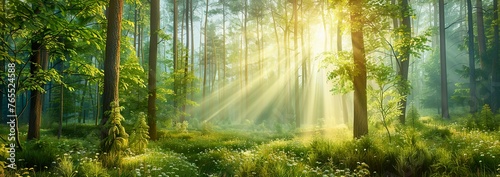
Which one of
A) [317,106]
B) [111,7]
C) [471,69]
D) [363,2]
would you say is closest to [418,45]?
[363,2]

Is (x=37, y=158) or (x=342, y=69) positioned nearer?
(x=37, y=158)

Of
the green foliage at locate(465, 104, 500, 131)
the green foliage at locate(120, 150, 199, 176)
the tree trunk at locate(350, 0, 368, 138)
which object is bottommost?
the green foliage at locate(120, 150, 199, 176)

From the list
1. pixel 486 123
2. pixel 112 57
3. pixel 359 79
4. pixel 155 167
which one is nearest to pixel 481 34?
pixel 486 123

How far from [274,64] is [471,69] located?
26770mm

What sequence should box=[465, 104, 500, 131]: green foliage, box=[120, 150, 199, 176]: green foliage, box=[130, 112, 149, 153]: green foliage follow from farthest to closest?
1. box=[465, 104, 500, 131]: green foliage
2. box=[130, 112, 149, 153]: green foliage
3. box=[120, 150, 199, 176]: green foliage

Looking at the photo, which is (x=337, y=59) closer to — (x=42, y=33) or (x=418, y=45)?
(x=418, y=45)

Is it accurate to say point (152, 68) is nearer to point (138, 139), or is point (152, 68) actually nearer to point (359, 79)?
point (138, 139)

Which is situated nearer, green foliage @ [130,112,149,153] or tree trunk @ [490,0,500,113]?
green foliage @ [130,112,149,153]

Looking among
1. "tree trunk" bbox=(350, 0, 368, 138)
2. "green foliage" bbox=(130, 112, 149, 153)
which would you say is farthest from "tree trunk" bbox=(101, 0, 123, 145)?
"tree trunk" bbox=(350, 0, 368, 138)

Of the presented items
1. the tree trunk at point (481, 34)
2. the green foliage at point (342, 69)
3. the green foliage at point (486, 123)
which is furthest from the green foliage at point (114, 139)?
the tree trunk at point (481, 34)

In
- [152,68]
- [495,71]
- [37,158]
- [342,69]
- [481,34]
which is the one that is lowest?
[37,158]

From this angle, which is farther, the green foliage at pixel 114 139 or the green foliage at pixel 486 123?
the green foliage at pixel 486 123

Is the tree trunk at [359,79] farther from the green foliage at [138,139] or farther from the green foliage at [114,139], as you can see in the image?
the green foliage at [114,139]

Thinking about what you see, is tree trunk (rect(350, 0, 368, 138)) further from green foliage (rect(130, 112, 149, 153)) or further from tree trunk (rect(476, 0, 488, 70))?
tree trunk (rect(476, 0, 488, 70))
